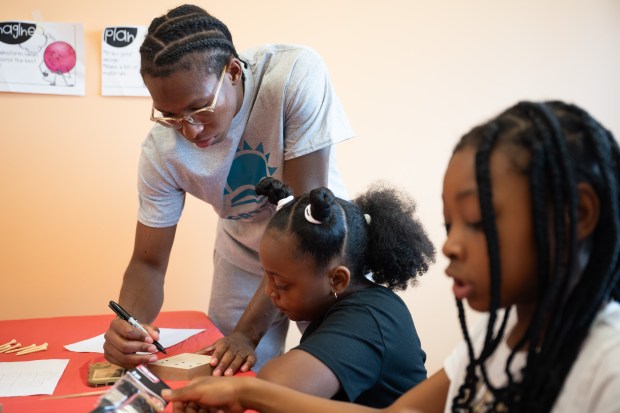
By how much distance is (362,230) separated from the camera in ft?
4.62

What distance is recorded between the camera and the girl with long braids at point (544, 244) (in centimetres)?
74

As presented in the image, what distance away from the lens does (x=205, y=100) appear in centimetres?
136

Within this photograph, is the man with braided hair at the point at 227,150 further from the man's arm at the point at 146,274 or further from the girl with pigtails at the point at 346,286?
the girl with pigtails at the point at 346,286

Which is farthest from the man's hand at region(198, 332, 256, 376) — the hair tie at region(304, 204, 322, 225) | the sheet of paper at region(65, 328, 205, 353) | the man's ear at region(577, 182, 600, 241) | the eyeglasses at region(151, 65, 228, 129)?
the man's ear at region(577, 182, 600, 241)

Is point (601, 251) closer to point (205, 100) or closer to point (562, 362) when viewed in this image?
point (562, 362)

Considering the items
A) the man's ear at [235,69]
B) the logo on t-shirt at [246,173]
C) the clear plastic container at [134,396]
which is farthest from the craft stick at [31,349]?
the man's ear at [235,69]

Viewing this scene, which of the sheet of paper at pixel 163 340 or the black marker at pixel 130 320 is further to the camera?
the sheet of paper at pixel 163 340

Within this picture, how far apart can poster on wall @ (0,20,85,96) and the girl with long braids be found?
1922mm

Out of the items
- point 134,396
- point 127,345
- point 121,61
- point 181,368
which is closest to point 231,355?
point 181,368

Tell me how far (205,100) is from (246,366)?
0.55m

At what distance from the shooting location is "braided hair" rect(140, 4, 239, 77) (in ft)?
4.30

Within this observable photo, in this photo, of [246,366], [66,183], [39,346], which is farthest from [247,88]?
[66,183]

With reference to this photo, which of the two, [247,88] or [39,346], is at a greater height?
[247,88]

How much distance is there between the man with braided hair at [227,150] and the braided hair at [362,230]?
0.46ft
